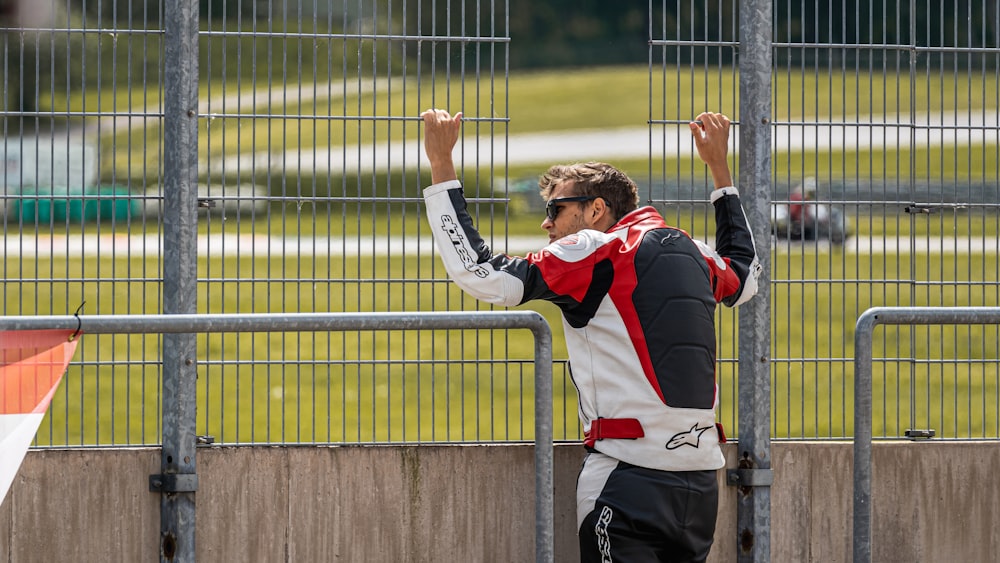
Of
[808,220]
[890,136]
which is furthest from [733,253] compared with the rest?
[890,136]

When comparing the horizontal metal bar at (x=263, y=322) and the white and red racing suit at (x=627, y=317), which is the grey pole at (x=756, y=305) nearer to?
the white and red racing suit at (x=627, y=317)

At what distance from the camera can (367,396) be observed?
14133 millimetres

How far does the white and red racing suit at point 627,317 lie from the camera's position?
13.6 ft

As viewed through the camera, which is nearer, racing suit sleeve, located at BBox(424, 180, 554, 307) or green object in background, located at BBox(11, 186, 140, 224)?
racing suit sleeve, located at BBox(424, 180, 554, 307)

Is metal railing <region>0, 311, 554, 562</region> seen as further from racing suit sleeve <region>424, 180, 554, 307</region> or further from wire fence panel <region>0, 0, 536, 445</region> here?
wire fence panel <region>0, 0, 536, 445</region>

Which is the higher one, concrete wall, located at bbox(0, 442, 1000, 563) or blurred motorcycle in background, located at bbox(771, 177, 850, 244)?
blurred motorcycle in background, located at bbox(771, 177, 850, 244)

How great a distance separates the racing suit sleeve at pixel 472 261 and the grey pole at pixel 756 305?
1524 millimetres

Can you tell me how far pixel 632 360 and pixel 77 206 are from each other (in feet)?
8.75

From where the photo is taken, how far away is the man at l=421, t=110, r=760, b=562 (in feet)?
13.5

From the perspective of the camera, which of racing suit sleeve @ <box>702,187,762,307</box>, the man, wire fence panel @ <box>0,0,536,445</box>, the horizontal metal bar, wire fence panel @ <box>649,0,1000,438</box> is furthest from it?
wire fence panel @ <box>649,0,1000,438</box>

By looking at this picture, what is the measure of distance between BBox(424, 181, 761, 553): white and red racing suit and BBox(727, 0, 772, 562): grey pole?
1208mm

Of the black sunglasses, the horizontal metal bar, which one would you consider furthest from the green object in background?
the black sunglasses

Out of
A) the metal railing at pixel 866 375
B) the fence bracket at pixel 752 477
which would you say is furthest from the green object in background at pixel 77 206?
the metal railing at pixel 866 375

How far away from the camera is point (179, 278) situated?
16.7ft
